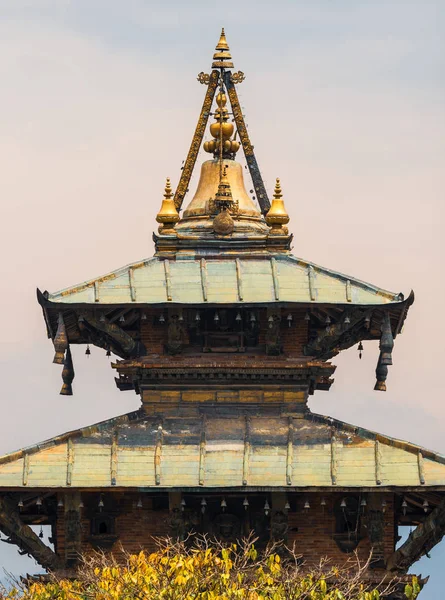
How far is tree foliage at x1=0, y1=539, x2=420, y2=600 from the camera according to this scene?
162 feet

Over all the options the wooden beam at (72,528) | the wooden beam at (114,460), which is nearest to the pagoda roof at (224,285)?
the wooden beam at (114,460)

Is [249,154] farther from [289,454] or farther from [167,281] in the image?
[289,454]

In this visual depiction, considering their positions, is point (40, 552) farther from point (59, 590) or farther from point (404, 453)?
point (404, 453)

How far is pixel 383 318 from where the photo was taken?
5641 cm

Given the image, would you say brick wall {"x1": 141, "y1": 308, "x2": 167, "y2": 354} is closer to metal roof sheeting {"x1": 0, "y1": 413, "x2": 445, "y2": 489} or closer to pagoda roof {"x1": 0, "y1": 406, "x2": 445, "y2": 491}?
pagoda roof {"x1": 0, "y1": 406, "x2": 445, "y2": 491}

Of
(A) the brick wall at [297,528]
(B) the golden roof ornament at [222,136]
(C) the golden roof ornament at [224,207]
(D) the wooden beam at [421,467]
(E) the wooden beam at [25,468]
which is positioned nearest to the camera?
(D) the wooden beam at [421,467]

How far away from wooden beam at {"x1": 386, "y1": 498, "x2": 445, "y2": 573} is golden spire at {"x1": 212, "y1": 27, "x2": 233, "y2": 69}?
12.1 meters

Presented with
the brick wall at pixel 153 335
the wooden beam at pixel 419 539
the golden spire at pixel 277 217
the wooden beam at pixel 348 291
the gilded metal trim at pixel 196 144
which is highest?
the gilded metal trim at pixel 196 144

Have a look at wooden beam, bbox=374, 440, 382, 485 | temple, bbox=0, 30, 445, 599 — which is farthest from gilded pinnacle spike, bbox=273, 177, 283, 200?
wooden beam, bbox=374, 440, 382, 485

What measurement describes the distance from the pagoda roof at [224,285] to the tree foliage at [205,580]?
5.18 metres

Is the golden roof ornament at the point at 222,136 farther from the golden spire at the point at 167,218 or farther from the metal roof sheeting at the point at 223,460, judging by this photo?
the metal roof sheeting at the point at 223,460

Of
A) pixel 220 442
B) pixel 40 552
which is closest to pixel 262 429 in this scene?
pixel 220 442

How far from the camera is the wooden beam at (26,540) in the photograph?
2163 inches

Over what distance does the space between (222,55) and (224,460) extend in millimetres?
10848
